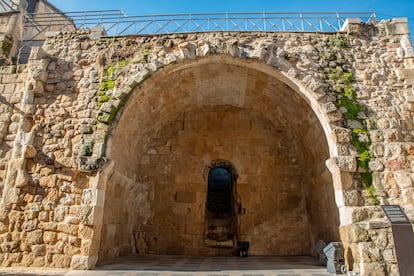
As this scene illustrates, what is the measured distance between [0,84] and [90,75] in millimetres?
2372

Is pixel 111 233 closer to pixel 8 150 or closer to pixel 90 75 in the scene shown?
pixel 8 150

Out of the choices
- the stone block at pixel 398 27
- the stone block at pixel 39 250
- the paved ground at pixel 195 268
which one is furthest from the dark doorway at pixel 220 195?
the stone block at pixel 398 27

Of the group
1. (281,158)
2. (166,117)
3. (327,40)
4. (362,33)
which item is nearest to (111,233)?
(166,117)

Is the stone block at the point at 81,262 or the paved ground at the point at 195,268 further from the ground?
the stone block at the point at 81,262

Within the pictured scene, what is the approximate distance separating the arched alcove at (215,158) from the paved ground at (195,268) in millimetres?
813

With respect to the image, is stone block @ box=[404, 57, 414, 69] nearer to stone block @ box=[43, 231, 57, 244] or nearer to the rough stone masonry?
the rough stone masonry

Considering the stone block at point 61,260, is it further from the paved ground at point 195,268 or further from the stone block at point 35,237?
the stone block at point 35,237

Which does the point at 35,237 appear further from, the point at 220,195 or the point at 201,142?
the point at 220,195

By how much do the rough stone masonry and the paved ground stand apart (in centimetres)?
36

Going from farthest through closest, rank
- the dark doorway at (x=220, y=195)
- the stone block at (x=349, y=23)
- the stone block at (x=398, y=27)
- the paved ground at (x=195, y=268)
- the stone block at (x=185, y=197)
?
1. the dark doorway at (x=220, y=195)
2. the stone block at (x=185, y=197)
3. the stone block at (x=349, y=23)
4. the stone block at (x=398, y=27)
5. the paved ground at (x=195, y=268)

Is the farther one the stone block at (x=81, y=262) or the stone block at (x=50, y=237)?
the stone block at (x=50, y=237)

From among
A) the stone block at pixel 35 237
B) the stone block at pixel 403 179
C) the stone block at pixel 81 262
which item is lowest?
the stone block at pixel 81 262

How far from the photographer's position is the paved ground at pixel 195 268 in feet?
16.9

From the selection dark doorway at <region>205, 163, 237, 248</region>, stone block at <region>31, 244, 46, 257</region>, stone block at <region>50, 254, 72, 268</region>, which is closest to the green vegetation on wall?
dark doorway at <region>205, 163, 237, 248</region>
